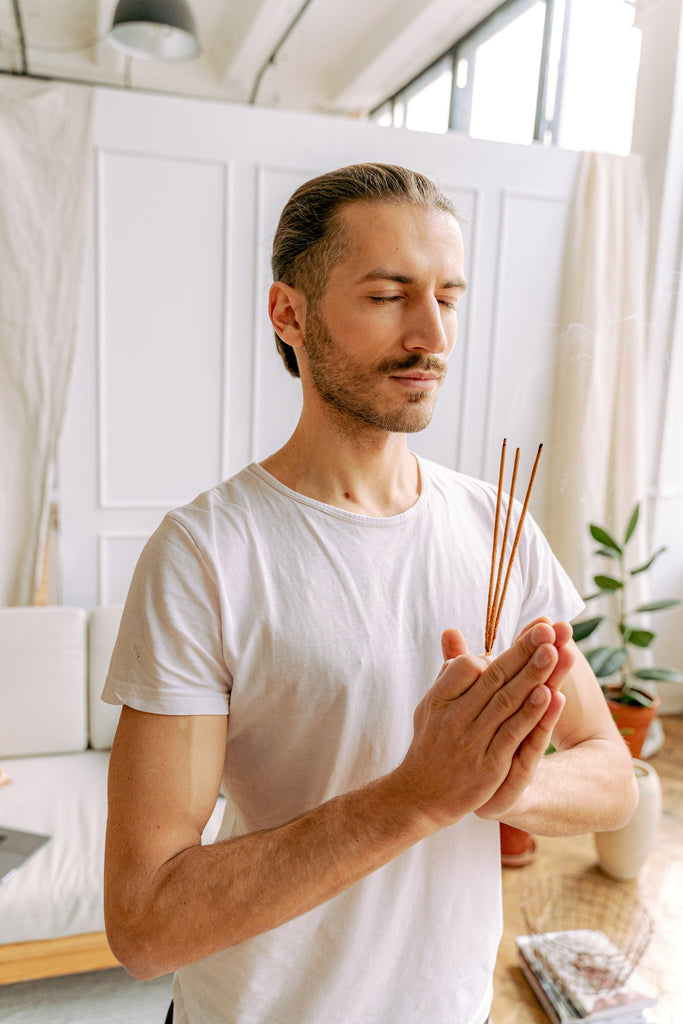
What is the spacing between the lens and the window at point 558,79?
0.82 m

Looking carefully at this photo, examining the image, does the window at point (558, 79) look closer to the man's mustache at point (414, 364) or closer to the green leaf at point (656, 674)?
the man's mustache at point (414, 364)

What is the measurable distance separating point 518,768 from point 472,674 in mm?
77

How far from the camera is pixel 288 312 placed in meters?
0.70

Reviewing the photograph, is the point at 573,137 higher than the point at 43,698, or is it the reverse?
the point at 573,137

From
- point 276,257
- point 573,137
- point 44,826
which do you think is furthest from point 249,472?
point 44,826

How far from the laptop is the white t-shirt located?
1.00 m

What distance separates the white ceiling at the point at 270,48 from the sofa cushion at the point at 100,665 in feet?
4.71

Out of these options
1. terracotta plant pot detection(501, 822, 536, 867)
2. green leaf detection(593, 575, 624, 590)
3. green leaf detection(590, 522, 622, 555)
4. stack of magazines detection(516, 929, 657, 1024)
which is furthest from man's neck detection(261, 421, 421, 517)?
terracotta plant pot detection(501, 822, 536, 867)

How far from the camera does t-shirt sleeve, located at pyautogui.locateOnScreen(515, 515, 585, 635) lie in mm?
730

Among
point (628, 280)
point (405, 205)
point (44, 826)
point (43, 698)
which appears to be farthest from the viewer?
point (43, 698)

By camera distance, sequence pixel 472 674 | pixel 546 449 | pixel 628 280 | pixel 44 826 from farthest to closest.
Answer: pixel 44 826 → pixel 628 280 → pixel 546 449 → pixel 472 674

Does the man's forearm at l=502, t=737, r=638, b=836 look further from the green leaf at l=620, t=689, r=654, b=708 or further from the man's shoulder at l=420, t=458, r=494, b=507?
the green leaf at l=620, t=689, r=654, b=708

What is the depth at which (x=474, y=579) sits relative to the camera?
702 mm

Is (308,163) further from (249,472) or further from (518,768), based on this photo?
(518,768)
